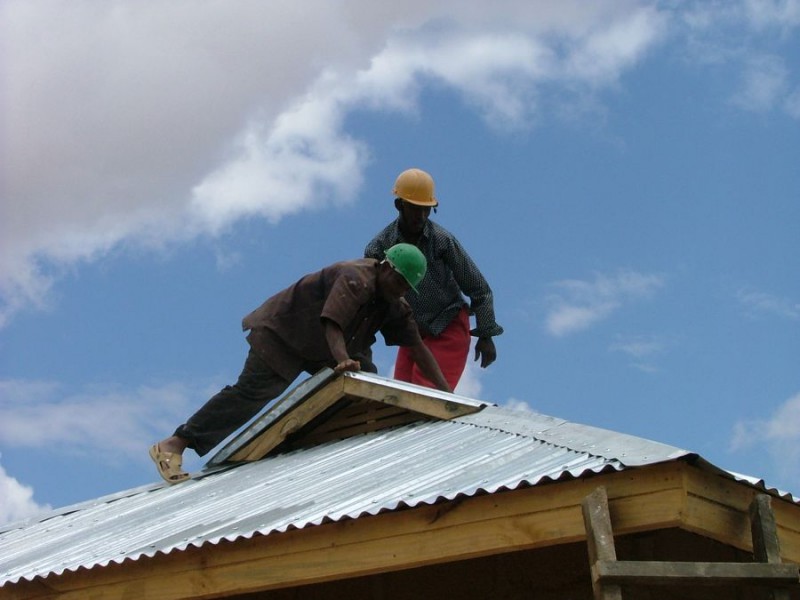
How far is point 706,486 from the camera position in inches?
177

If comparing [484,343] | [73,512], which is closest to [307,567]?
[73,512]

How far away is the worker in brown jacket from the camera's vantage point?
26.7 ft

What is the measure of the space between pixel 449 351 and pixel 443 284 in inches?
21.4

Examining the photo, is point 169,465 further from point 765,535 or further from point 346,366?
point 765,535

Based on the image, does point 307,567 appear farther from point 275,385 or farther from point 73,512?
point 73,512

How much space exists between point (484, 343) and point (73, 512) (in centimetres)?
352

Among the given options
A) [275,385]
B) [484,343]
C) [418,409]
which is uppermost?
[484,343]

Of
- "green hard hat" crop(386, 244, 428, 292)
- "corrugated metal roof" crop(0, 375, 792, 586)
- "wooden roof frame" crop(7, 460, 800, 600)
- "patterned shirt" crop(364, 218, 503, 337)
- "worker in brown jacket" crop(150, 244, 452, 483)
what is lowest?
"wooden roof frame" crop(7, 460, 800, 600)

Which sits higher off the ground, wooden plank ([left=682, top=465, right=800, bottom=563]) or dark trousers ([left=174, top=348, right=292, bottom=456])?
dark trousers ([left=174, top=348, right=292, bottom=456])

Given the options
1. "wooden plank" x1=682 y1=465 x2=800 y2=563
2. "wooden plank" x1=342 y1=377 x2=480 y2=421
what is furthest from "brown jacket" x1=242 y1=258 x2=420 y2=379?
"wooden plank" x1=682 y1=465 x2=800 y2=563

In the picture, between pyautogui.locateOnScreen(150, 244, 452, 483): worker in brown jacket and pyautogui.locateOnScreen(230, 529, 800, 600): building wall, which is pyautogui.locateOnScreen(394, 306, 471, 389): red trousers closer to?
pyautogui.locateOnScreen(150, 244, 452, 483): worker in brown jacket

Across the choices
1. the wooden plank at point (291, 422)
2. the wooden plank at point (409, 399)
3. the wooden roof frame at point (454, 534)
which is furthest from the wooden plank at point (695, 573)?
the wooden plank at point (291, 422)

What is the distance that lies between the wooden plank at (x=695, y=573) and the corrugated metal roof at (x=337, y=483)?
0.40m

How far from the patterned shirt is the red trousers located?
66mm
